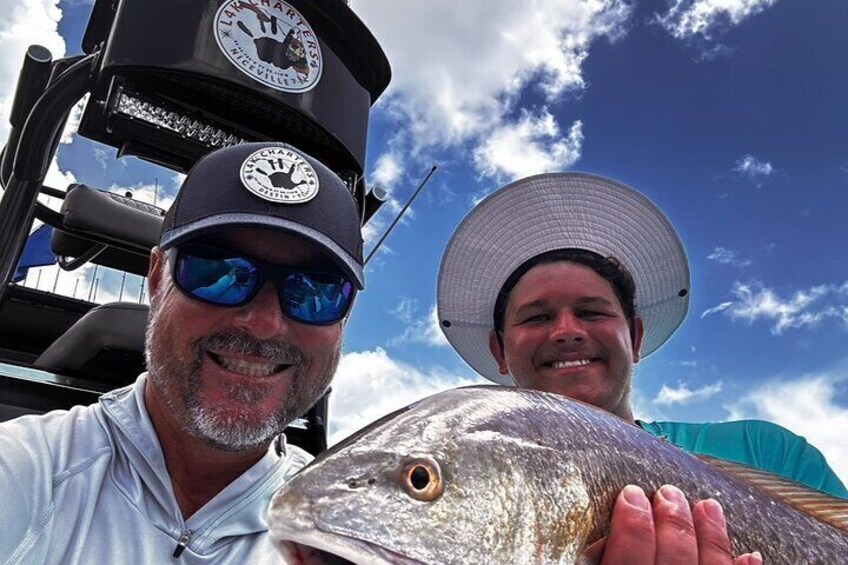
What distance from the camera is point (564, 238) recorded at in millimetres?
3137

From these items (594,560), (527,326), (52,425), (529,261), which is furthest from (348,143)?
(594,560)

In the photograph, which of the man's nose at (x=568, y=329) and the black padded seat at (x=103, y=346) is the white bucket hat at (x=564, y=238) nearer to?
the man's nose at (x=568, y=329)

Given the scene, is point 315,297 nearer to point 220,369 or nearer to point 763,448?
point 220,369

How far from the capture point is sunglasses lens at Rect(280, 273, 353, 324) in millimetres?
2256

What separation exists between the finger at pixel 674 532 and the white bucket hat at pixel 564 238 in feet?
5.61

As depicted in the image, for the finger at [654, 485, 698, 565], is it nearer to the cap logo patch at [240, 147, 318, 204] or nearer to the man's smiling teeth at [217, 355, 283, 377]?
the man's smiling teeth at [217, 355, 283, 377]

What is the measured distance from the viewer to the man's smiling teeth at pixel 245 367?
2.25 meters

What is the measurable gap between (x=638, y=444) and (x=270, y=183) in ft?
4.98

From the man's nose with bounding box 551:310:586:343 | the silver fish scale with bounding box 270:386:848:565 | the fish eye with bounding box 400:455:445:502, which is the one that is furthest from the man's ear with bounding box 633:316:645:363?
the fish eye with bounding box 400:455:445:502

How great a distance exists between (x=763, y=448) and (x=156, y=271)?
2.91m

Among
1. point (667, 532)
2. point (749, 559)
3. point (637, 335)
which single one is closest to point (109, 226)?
point (637, 335)

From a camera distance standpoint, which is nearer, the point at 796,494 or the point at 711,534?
the point at 711,534

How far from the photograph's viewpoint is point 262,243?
230 centimetres

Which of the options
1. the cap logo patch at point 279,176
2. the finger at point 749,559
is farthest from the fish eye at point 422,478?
the cap logo patch at point 279,176
